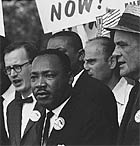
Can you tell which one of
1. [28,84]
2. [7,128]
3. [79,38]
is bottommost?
[7,128]

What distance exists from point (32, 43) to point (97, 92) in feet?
2.08

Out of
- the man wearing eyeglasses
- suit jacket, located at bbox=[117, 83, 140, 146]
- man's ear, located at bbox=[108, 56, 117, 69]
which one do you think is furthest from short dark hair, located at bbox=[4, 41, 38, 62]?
suit jacket, located at bbox=[117, 83, 140, 146]

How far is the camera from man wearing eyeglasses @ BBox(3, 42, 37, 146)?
14.8 ft

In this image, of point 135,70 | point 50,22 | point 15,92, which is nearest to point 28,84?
point 15,92

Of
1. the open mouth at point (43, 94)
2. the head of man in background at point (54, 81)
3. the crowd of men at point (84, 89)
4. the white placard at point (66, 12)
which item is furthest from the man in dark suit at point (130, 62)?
the open mouth at point (43, 94)

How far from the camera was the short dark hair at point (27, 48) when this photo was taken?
14.8 ft

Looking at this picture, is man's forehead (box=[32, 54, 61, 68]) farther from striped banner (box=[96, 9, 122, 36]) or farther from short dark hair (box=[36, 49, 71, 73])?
striped banner (box=[96, 9, 122, 36])

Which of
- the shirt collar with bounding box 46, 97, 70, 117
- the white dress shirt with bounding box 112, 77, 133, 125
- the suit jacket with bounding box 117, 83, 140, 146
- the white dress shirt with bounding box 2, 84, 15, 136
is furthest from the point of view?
the white dress shirt with bounding box 2, 84, 15, 136

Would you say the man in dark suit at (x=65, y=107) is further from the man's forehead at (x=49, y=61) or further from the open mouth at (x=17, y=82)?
the open mouth at (x=17, y=82)

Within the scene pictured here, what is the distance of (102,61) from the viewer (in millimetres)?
4211

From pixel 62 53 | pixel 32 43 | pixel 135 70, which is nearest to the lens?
pixel 135 70

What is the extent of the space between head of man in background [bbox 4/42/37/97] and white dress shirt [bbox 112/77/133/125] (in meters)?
0.63

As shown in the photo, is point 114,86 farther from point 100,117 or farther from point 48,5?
point 48,5

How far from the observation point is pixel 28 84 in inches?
179
